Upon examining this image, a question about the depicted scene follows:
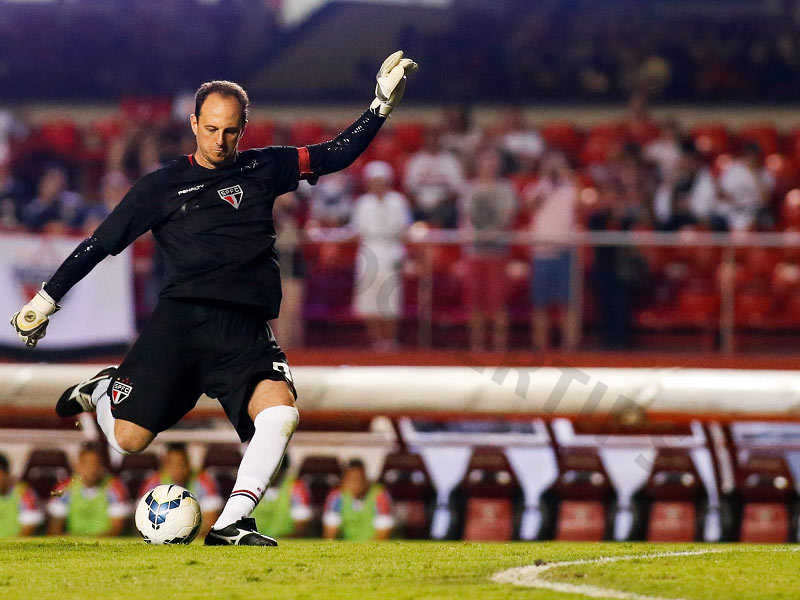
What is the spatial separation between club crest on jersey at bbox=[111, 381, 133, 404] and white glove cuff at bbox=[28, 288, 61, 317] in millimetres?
409

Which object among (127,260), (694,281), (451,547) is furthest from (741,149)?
(451,547)

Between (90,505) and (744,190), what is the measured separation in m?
6.40

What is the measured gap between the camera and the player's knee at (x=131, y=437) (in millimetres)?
5445

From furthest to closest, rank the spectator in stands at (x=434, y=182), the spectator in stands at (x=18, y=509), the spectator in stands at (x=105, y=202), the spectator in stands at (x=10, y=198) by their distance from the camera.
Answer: the spectator in stands at (x=434, y=182) < the spectator in stands at (x=10, y=198) < the spectator in stands at (x=105, y=202) < the spectator in stands at (x=18, y=509)

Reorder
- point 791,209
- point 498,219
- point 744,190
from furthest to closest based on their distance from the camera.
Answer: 1. point 791,209
2. point 744,190
3. point 498,219

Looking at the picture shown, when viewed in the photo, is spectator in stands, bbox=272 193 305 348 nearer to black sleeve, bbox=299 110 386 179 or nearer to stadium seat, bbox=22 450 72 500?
stadium seat, bbox=22 450 72 500

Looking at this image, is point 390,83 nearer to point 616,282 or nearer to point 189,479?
point 616,282

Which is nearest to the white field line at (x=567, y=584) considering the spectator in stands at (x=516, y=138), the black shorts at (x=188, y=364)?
the black shorts at (x=188, y=364)

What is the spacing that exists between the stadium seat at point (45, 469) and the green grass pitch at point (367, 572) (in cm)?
512

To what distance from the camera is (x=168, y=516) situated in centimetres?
568

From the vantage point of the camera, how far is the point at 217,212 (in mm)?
5461

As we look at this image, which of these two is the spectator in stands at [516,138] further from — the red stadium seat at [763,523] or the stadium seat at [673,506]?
the red stadium seat at [763,523]

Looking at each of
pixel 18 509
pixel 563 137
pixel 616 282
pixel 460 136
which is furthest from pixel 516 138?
pixel 18 509

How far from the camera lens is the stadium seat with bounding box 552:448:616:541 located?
10164 mm
